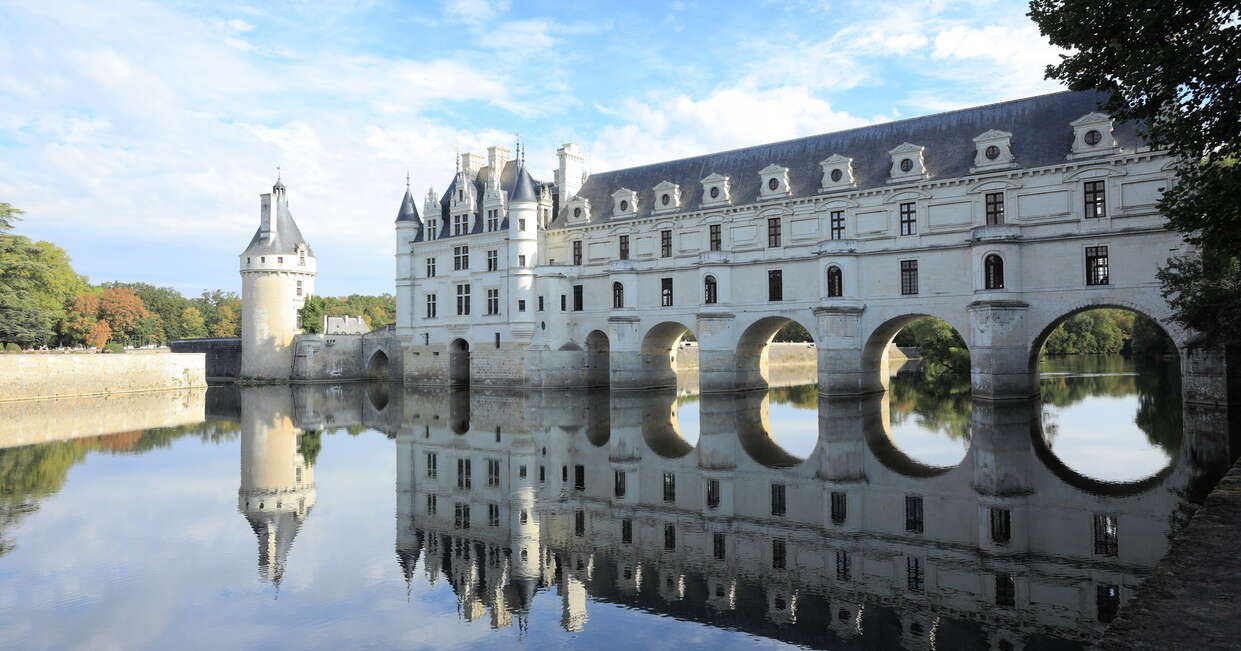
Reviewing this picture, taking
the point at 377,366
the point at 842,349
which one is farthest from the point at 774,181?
the point at 377,366

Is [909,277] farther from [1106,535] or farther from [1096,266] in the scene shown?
[1106,535]

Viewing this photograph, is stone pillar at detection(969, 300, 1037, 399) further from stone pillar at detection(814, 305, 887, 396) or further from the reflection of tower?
the reflection of tower

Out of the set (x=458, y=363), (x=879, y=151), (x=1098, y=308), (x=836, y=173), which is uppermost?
(x=879, y=151)

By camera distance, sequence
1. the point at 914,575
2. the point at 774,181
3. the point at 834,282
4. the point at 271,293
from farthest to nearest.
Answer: the point at 271,293 → the point at 774,181 → the point at 834,282 → the point at 914,575

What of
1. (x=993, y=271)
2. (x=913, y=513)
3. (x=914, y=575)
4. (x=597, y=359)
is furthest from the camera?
(x=597, y=359)

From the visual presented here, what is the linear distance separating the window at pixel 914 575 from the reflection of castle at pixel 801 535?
0.03 metres

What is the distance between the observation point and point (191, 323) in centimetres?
8300

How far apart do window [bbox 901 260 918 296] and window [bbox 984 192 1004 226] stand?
2.94 meters

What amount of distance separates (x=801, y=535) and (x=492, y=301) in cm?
3179

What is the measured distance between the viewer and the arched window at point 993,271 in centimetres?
2730

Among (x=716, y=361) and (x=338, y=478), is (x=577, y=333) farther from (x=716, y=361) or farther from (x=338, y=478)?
(x=338, y=478)

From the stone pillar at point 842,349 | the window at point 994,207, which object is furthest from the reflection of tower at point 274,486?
the window at point 994,207

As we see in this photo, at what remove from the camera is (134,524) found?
12.6m

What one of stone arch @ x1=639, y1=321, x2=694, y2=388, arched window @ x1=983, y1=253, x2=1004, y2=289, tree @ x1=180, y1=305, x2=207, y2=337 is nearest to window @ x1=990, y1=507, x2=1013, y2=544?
arched window @ x1=983, y1=253, x2=1004, y2=289
